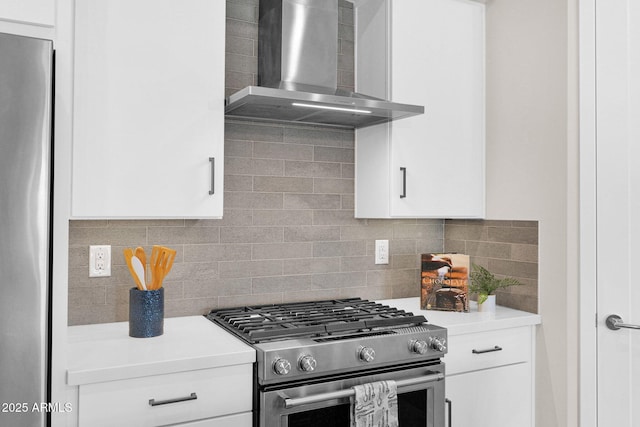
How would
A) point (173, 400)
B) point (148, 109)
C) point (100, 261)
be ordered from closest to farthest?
point (173, 400) → point (148, 109) → point (100, 261)

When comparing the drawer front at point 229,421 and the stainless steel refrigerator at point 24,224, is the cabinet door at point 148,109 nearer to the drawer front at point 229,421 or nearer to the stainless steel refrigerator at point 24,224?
the stainless steel refrigerator at point 24,224

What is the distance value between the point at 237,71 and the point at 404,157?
84 centimetres

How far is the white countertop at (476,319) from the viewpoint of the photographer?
2.21m

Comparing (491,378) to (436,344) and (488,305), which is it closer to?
(488,305)

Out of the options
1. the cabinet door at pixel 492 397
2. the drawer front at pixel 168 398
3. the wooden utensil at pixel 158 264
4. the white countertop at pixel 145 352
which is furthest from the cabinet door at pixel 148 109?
the cabinet door at pixel 492 397

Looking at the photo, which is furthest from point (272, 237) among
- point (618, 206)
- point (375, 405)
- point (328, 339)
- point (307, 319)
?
point (618, 206)

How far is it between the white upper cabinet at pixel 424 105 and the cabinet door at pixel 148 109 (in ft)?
2.58

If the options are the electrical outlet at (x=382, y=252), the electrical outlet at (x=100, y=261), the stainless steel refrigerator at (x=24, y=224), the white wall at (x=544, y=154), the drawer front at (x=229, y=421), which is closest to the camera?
the stainless steel refrigerator at (x=24, y=224)

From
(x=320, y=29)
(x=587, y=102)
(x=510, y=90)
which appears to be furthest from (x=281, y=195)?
(x=587, y=102)

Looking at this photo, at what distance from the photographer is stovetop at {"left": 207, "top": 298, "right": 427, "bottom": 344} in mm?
1905

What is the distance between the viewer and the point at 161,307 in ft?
6.47

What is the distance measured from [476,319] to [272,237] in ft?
3.19

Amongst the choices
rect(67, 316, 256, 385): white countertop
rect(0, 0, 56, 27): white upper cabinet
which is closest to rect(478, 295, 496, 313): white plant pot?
rect(67, 316, 256, 385): white countertop

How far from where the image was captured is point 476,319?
230 cm
